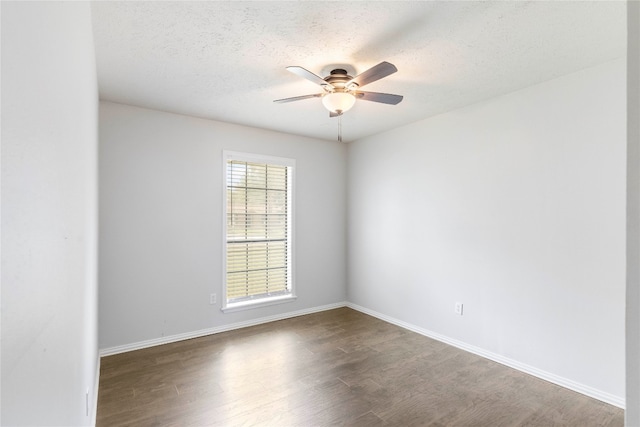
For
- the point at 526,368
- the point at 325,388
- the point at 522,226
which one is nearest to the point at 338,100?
the point at 522,226

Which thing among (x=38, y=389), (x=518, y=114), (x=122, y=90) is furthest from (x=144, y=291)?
(x=518, y=114)

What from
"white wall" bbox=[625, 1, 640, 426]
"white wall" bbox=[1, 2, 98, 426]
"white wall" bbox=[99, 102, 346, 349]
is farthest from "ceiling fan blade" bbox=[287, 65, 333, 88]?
"white wall" bbox=[99, 102, 346, 349]

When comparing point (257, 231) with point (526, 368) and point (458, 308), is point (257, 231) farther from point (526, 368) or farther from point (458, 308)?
point (526, 368)

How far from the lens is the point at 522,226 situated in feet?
9.68

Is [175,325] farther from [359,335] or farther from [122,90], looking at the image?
[122,90]

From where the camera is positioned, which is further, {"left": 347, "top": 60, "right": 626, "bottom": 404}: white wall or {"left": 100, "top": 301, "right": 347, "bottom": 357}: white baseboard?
{"left": 100, "top": 301, "right": 347, "bottom": 357}: white baseboard

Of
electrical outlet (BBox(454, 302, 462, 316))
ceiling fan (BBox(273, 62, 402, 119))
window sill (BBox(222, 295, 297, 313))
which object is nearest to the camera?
ceiling fan (BBox(273, 62, 402, 119))

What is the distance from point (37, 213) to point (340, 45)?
2063mm

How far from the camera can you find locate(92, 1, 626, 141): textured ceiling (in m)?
1.86

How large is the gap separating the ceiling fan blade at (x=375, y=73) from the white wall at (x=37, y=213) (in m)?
1.58

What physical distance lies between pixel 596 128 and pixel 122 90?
412 centimetres

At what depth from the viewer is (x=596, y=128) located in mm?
2504

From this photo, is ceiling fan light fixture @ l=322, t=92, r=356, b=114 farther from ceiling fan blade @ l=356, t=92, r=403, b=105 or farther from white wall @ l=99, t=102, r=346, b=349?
white wall @ l=99, t=102, r=346, b=349

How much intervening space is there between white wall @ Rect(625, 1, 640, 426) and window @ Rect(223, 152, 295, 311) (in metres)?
3.78
